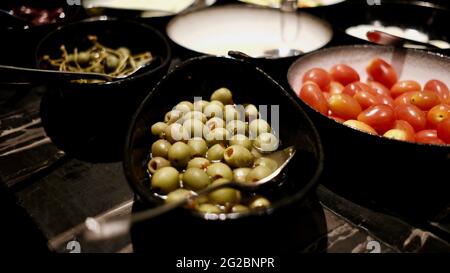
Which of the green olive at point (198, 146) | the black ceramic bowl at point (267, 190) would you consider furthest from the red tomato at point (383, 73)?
the green olive at point (198, 146)

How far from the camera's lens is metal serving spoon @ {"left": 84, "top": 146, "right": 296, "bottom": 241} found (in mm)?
549

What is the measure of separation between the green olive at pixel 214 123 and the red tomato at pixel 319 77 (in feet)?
1.15

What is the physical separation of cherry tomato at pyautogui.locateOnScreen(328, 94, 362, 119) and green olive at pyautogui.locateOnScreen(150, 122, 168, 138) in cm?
47

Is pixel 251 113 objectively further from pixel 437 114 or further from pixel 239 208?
pixel 437 114

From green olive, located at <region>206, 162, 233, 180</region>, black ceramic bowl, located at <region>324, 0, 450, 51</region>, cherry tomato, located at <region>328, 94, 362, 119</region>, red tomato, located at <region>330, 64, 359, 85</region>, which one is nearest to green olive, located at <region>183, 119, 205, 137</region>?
green olive, located at <region>206, 162, 233, 180</region>

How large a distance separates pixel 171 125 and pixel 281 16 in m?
0.96

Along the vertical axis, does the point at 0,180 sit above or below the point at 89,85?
below

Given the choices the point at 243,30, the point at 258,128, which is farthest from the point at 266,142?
the point at 243,30

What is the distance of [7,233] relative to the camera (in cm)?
120

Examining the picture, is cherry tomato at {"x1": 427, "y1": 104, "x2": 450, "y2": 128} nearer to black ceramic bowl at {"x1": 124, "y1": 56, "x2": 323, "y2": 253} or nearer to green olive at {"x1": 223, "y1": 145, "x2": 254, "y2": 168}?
Result: black ceramic bowl at {"x1": 124, "y1": 56, "x2": 323, "y2": 253}

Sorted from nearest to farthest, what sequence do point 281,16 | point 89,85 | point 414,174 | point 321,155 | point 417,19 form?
point 321,155, point 414,174, point 89,85, point 281,16, point 417,19

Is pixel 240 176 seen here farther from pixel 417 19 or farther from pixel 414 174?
pixel 417 19

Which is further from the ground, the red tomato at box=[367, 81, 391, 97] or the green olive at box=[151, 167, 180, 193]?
the red tomato at box=[367, 81, 391, 97]

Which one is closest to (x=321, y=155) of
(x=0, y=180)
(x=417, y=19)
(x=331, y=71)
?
(x=331, y=71)
